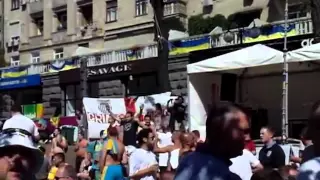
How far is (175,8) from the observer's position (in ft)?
111

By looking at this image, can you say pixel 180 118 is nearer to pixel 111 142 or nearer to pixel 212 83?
pixel 212 83

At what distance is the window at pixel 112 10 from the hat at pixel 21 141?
3417cm

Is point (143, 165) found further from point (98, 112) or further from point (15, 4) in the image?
point (15, 4)

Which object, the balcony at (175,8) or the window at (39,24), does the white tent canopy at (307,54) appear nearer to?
the balcony at (175,8)

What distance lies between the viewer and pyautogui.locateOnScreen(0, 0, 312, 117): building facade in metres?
28.7

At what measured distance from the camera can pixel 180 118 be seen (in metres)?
18.4

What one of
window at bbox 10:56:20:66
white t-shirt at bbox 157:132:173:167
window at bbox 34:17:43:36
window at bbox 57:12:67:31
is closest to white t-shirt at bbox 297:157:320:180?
white t-shirt at bbox 157:132:173:167

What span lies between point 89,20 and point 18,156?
37.0 m

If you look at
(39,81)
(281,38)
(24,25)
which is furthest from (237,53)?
(24,25)

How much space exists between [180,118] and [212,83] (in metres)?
3.23

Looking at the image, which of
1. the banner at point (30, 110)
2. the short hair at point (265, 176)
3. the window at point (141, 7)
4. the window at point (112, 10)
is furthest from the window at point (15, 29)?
the short hair at point (265, 176)

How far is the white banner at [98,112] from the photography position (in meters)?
17.4

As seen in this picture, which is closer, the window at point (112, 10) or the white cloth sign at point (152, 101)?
the white cloth sign at point (152, 101)

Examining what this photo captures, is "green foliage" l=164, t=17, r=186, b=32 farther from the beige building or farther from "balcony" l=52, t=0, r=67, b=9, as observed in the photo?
"balcony" l=52, t=0, r=67, b=9
